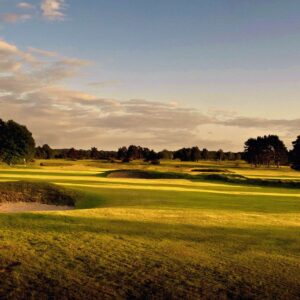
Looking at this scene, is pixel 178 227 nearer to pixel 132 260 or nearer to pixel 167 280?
pixel 132 260

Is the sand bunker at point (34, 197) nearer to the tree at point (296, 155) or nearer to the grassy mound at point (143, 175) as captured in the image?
the grassy mound at point (143, 175)

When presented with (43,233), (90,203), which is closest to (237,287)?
(43,233)

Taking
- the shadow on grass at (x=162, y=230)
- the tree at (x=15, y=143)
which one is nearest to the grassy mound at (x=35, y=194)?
the shadow on grass at (x=162, y=230)

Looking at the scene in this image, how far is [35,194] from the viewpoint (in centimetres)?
3650

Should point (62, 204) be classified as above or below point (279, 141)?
below

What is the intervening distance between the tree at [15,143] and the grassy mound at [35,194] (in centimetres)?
7161

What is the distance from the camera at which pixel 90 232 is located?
58.5ft

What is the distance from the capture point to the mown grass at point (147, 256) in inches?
457

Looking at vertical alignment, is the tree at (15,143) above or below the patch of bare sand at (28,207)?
above

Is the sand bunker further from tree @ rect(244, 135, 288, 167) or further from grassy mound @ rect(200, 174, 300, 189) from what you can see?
tree @ rect(244, 135, 288, 167)

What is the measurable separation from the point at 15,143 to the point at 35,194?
7487 centimetres

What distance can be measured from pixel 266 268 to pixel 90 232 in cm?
753

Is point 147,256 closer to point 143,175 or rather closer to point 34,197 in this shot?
point 34,197

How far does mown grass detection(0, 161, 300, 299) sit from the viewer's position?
1162cm
